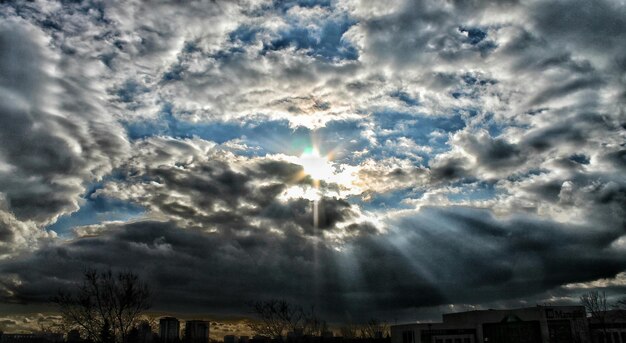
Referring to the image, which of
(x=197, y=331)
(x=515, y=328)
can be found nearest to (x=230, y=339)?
(x=197, y=331)

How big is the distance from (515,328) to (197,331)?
111009 mm

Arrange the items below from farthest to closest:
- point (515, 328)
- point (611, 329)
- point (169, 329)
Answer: point (169, 329)
point (515, 328)
point (611, 329)

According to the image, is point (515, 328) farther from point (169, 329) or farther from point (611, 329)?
point (169, 329)

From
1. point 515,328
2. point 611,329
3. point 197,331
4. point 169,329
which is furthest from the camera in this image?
point 197,331

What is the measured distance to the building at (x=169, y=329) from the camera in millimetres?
156375

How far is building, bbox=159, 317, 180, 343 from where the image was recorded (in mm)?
156375

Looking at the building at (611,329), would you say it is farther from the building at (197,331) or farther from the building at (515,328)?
the building at (197,331)

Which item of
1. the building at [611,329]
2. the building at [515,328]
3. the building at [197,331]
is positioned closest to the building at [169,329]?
the building at [197,331]

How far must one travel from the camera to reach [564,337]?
98125 mm

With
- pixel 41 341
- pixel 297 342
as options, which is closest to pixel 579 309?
pixel 297 342

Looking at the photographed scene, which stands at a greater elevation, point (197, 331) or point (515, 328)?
point (515, 328)

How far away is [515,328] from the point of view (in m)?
101

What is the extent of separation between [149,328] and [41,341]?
89037mm

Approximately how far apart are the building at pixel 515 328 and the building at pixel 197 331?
81065 millimetres
